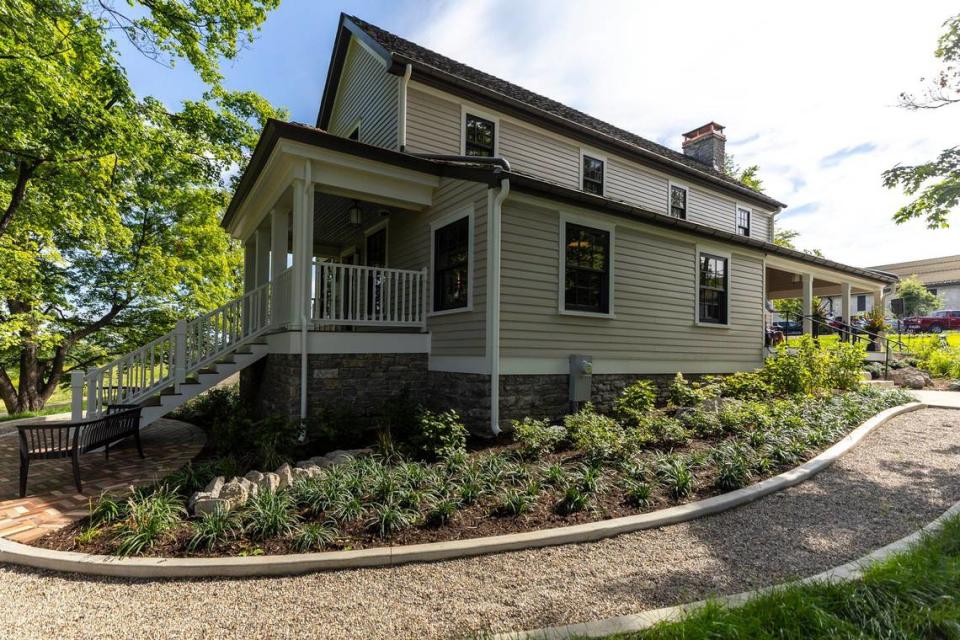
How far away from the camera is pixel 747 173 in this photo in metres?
27.0

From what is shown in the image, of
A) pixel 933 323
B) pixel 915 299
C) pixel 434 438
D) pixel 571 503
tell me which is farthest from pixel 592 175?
pixel 915 299

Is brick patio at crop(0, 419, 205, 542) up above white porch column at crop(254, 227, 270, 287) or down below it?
below

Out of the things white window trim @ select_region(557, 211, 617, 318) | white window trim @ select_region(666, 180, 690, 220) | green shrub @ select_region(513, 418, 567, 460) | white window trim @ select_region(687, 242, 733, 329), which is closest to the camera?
green shrub @ select_region(513, 418, 567, 460)

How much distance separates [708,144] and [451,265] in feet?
44.6

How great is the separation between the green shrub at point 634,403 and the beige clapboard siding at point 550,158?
5623mm

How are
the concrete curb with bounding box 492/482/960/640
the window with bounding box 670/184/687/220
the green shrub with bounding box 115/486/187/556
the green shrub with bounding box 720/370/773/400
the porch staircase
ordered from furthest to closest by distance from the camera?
the window with bounding box 670/184/687/220 → the green shrub with bounding box 720/370/773/400 → the porch staircase → the green shrub with bounding box 115/486/187/556 → the concrete curb with bounding box 492/482/960/640

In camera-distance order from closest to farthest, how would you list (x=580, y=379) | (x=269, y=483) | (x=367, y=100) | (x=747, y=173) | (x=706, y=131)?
(x=269, y=483), (x=580, y=379), (x=367, y=100), (x=706, y=131), (x=747, y=173)

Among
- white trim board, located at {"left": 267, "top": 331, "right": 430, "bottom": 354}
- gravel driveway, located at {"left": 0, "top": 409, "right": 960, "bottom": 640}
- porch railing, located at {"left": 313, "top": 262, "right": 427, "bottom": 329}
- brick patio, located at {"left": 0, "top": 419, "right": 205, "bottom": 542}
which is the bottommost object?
brick patio, located at {"left": 0, "top": 419, "right": 205, "bottom": 542}

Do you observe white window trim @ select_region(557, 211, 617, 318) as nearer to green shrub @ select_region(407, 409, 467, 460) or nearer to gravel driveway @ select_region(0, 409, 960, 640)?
green shrub @ select_region(407, 409, 467, 460)

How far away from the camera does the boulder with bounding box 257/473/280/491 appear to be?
4.13 metres

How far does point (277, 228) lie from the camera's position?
26.0 feet

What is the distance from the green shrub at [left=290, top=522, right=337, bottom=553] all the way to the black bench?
293cm

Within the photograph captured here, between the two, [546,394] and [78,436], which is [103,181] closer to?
[78,436]

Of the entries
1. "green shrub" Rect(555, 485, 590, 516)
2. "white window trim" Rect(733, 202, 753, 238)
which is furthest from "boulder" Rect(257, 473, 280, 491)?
"white window trim" Rect(733, 202, 753, 238)
